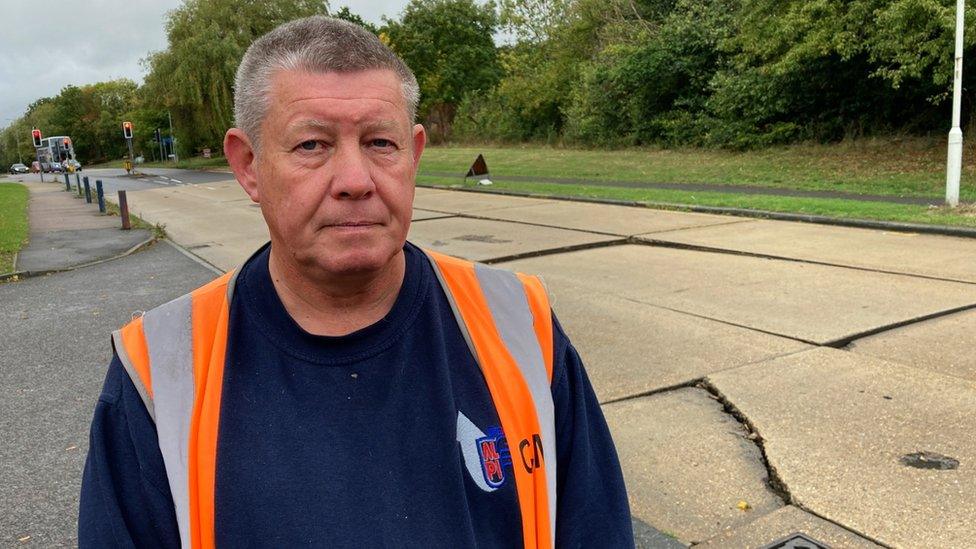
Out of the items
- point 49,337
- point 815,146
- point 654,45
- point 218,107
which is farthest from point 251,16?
point 49,337

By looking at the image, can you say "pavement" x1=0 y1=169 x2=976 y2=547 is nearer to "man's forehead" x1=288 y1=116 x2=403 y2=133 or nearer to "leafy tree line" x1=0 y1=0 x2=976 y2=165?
"man's forehead" x1=288 y1=116 x2=403 y2=133

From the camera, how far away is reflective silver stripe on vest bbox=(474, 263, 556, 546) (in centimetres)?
156

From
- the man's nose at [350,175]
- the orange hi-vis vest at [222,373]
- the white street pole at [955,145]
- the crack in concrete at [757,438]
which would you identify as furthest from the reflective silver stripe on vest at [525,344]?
the white street pole at [955,145]

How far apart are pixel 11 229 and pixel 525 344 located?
18.3 meters

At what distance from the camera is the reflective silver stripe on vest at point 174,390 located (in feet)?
4.53

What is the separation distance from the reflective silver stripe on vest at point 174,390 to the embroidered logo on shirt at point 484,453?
49 cm

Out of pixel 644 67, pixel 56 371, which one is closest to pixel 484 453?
pixel 56 371

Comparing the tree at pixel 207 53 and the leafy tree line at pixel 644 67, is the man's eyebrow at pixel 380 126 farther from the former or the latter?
the tree at pixel 207 53

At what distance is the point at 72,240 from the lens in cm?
1489

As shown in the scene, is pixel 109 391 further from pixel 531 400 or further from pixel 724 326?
pixel 724 326

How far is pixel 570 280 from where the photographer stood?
334 inches

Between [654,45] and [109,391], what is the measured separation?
28.9 metres

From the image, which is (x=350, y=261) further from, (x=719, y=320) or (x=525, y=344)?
(x=719, y=320)

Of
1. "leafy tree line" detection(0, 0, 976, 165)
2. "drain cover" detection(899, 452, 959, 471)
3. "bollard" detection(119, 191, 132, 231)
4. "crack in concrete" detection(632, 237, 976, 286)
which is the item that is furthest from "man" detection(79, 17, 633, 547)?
"bollard" detection(119, 191, 132, 231)
